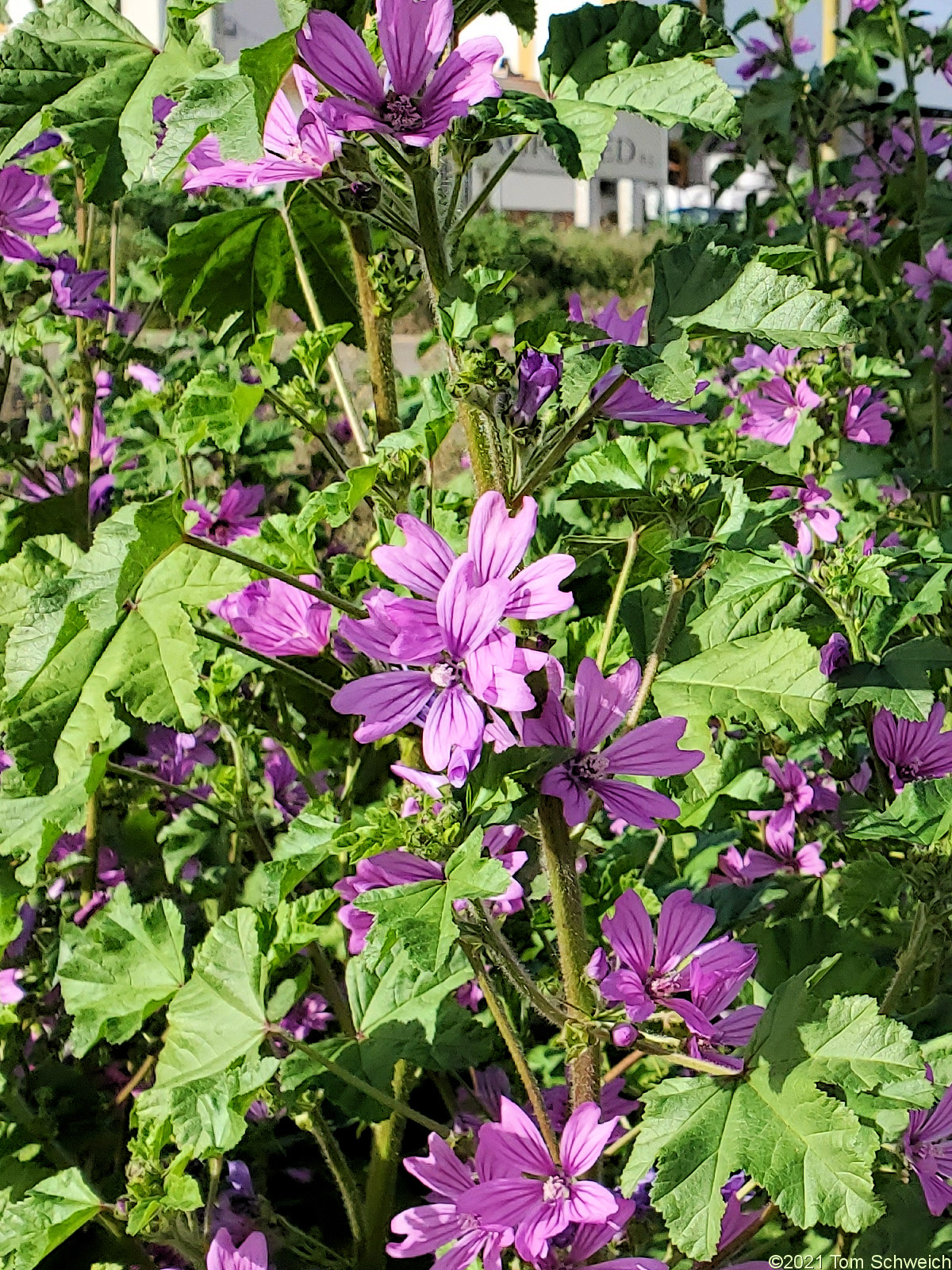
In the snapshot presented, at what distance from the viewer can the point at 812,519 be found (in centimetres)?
164

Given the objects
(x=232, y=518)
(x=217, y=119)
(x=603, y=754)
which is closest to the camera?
(x=217, y=119)

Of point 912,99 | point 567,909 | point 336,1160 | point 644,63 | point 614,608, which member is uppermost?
point 912,99

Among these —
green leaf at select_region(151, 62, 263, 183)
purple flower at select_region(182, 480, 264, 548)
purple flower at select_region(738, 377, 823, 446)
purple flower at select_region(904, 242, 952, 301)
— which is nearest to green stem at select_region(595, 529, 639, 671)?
green leaf at select_region(151, 62, 263, 183)

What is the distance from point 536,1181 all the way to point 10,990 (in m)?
0.81

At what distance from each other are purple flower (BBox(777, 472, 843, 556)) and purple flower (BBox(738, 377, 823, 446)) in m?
0.16

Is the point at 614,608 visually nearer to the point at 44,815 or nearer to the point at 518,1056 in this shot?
the point at 518,1056

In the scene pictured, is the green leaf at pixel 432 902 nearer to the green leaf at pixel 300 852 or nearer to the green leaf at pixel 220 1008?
the green leaf at pixel 300 852

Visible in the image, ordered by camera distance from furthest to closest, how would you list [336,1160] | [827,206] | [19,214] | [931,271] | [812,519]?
[827,206] < [931,271] < [812,519] < [19,214] < [336,1160]

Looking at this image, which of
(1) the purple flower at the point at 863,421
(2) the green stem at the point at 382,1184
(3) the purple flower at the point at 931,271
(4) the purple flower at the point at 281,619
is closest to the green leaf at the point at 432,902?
(4) the purple flower at the point at 281,619

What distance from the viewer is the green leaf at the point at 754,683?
959 millimetres

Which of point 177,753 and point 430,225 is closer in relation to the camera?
point 430,225

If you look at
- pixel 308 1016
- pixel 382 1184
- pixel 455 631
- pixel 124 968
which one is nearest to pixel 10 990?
pixel 124 968

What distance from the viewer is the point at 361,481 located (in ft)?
2.87

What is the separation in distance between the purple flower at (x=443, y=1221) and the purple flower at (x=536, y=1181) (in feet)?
0.17
